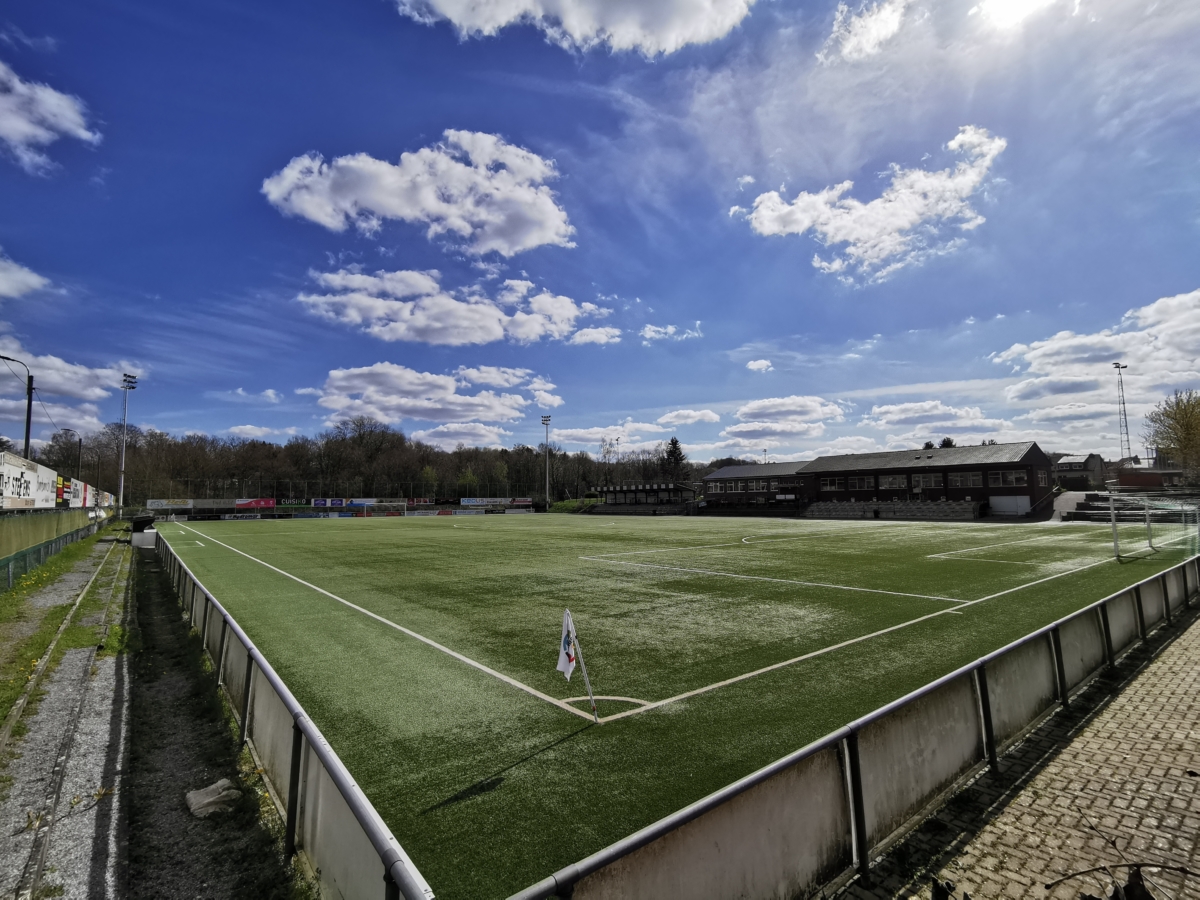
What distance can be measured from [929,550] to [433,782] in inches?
1074

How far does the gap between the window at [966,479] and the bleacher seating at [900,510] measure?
228 centimetres

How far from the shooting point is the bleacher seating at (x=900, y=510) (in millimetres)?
54469

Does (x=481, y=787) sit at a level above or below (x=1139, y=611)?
below

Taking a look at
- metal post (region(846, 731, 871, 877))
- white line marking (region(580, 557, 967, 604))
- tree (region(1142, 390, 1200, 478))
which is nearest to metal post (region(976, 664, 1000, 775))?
metal post (region(846, 731, 871, 877))

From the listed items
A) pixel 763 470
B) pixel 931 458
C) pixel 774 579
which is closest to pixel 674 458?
pixel 763 470

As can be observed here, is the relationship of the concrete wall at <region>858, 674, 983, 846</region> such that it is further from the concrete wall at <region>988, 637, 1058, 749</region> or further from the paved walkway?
the concrete wall at <region>988, 637, 1058, 749</region>

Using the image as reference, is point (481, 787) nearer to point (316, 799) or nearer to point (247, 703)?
point (316, 799)

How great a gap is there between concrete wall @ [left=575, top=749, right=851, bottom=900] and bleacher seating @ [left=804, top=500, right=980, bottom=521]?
5762 cm

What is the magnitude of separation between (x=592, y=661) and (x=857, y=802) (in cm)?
627

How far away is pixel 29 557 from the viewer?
2186cm

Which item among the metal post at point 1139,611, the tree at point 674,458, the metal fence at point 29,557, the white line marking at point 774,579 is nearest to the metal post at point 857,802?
the metal post at point 1139,611

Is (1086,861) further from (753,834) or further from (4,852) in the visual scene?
(4,852)

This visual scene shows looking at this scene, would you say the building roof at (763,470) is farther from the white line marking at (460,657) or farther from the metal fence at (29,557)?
the metal fence at (29,557)

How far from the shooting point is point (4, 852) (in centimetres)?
523
